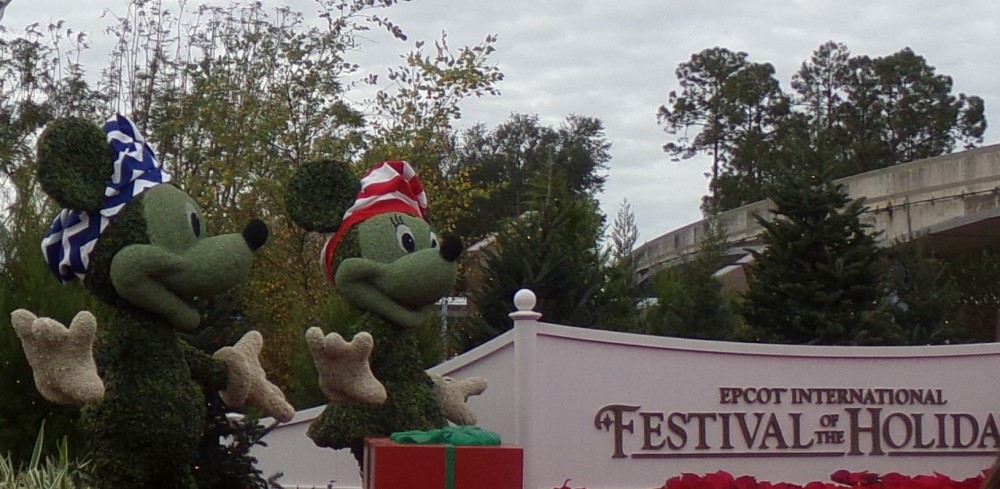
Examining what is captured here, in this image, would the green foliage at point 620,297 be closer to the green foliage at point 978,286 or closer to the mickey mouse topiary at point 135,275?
the mickey mouse topiary at point 135,275

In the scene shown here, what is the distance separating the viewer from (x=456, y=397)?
7.91 meters

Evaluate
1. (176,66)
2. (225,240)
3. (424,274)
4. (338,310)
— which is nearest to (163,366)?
(225,240)

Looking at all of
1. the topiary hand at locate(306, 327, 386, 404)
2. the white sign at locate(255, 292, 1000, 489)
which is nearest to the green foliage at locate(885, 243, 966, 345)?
the white sign at locate(255, 292, 1000, 489)

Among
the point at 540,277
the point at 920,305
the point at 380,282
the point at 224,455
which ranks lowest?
the point at 224,455

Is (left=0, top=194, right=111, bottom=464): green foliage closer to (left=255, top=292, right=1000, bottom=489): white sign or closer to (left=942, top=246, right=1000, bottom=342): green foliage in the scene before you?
(left=255, top=292, right=1000, bottom=489): white sign

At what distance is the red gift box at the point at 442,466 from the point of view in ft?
21.7

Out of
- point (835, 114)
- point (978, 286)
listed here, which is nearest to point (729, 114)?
point (835, 114)

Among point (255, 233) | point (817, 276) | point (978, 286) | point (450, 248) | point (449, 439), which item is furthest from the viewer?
point (978, 286)

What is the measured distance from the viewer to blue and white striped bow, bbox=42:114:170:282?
630cm

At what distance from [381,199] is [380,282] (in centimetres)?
→ 62

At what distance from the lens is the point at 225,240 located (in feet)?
21.4

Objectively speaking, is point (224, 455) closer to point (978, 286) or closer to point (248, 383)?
point (248, 383)

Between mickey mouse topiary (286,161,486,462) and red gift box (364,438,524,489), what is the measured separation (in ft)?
1.83

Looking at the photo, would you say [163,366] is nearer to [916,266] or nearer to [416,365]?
[416,365]
